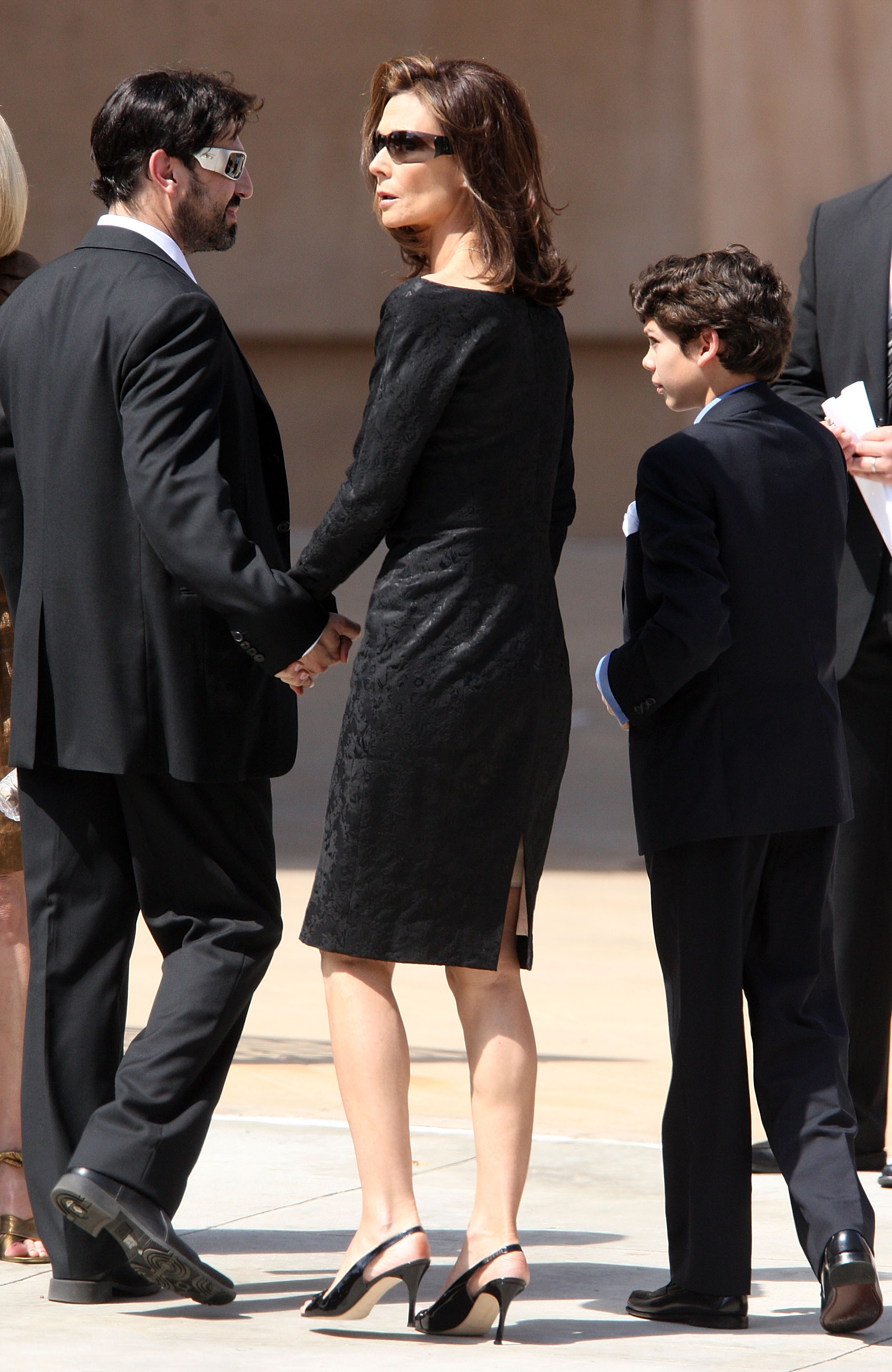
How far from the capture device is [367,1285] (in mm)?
3209

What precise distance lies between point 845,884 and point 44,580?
6.73 feet

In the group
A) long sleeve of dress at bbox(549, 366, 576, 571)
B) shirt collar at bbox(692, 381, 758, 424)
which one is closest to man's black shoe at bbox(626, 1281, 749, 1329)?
long sleeve of dress at bbox(549, 366, 576, 571)

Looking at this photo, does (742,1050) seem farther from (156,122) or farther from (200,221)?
(156,122)

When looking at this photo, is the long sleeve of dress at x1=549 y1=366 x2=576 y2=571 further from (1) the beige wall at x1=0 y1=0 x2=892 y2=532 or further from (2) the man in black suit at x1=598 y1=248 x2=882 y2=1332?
(1) the beige wall at x1=0 y1=0 x2=892 y2=532

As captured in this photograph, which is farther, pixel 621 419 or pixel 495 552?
pixel 621 419

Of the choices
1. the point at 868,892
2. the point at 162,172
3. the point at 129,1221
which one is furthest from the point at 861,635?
the point at 129,1221

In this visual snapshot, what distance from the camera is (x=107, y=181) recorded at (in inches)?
139

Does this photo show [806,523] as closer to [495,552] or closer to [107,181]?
[495,552]

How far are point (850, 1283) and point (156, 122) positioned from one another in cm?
216

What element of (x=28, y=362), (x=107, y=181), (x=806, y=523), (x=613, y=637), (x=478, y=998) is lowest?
(x=613, y=637)

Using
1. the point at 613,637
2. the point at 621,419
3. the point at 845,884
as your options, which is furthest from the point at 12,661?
the point at 621,419

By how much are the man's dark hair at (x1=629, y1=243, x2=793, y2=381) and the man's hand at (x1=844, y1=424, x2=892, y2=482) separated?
44 centimetres

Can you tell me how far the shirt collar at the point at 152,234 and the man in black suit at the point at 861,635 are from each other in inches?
43.5

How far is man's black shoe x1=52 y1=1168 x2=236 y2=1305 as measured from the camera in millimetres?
3221
